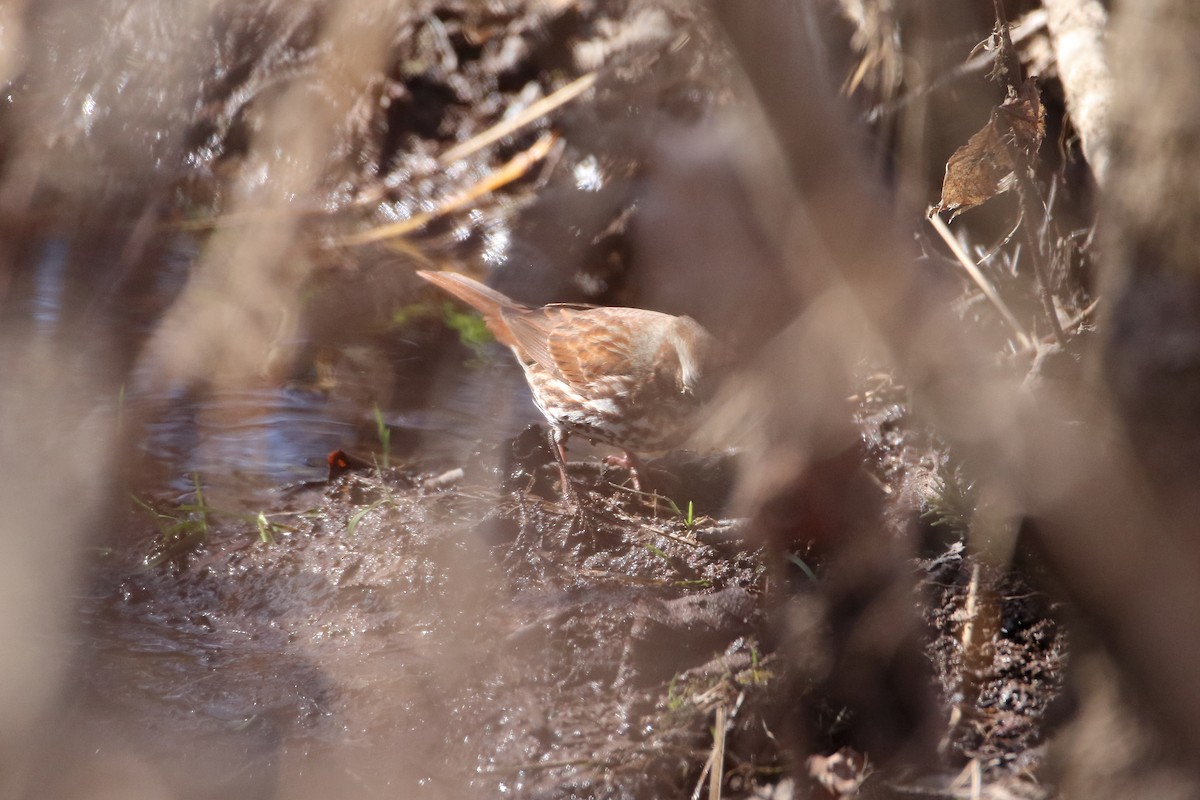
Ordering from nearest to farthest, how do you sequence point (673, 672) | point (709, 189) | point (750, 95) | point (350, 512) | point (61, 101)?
point (750, 95)
point (673, 672)
point (350, 512)
point (709, 189)
point (61, 101)

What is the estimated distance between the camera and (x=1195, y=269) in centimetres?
196

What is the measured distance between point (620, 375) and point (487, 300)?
1.02m

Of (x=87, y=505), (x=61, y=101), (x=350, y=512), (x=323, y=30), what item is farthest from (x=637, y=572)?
(x=61, y=101)

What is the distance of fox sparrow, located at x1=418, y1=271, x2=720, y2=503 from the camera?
12.6ft

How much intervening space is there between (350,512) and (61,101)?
589cm

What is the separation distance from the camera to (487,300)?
4.70 meters

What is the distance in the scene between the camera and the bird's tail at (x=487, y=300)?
4.64 metres

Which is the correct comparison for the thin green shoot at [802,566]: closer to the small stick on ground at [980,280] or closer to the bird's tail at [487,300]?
the small stick on ground at [980,280]

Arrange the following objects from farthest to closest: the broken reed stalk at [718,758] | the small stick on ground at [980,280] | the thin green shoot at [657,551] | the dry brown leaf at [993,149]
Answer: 1. the thin green shoot at [657,551]
2. the small stick on ground at [980,280]
3. the broken reed stalk at [718,758]
4. the dry brown leaf at [993,149]

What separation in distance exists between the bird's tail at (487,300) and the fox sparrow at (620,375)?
0.53 feet

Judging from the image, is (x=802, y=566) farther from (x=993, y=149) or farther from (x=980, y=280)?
(x=993, y=149)

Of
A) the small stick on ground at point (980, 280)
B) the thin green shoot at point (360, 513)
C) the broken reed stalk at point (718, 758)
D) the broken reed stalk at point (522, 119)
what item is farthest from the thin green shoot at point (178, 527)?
the broken reed stalk at point (522, 119)

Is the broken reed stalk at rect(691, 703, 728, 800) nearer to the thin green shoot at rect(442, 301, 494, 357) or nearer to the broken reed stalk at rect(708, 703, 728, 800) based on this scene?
the broken reed stalk at rect(708, 703, 728, 800)

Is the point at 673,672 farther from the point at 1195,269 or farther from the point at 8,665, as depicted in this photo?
the point at 8,665
